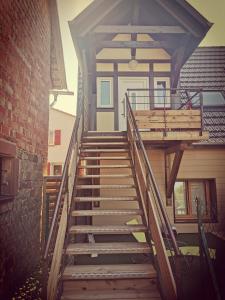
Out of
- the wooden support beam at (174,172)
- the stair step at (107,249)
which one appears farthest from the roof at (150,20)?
the stair step at (107,249)

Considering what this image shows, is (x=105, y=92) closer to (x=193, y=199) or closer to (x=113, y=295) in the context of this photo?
(x=193, y=199)

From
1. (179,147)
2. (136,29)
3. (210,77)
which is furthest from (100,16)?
(210,77)

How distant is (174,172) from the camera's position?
670 cm

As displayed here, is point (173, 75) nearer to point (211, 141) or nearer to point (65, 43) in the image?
point (211, 141)

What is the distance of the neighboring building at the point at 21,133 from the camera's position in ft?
11.2

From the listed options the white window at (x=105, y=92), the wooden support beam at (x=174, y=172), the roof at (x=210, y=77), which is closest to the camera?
the wooden support beam at (x=174, y=172)

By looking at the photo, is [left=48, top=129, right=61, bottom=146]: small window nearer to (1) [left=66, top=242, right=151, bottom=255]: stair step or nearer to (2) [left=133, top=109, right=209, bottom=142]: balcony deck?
(2) [left=133, top=109, right=209, bottom=142]: balcony deck

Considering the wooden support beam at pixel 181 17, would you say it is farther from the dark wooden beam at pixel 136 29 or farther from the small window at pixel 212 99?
the small window at pixel 212 99

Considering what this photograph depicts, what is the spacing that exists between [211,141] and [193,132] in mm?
1905

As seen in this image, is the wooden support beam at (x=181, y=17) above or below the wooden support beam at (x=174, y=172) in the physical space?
above

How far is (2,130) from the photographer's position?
10.8ft

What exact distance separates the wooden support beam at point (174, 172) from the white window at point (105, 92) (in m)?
3.26

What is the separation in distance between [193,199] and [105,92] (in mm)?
4610

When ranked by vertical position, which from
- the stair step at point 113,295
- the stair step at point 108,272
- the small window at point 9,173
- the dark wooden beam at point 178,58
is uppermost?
the dark wooden beam at point 178,58
